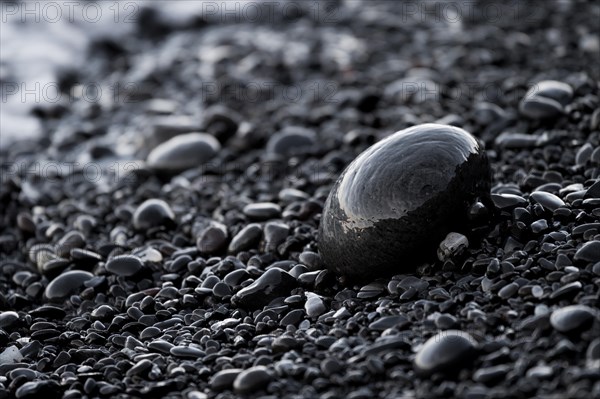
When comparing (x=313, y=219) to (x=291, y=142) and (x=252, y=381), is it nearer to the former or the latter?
(x=291, y=142)

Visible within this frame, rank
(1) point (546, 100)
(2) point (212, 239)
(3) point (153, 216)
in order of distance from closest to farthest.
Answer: (2) point (212, 239) → (3) point (153, 216) → (1) point (546, 100)

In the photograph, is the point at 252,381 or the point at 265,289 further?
the point at 265,289

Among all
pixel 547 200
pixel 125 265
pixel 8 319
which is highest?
pixel 547 200

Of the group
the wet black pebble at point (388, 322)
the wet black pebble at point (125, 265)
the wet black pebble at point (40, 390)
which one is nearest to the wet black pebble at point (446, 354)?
the wet black pebble at point (388, 322)

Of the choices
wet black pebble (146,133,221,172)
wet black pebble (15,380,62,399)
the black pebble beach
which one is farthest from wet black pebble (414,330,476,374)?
wet black pebble (146,133,221,172)

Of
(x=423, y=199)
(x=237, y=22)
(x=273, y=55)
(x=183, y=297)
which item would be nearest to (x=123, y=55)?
(x=237, y=22)

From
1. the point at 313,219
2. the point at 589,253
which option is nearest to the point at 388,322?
Result: the point at 589,253
